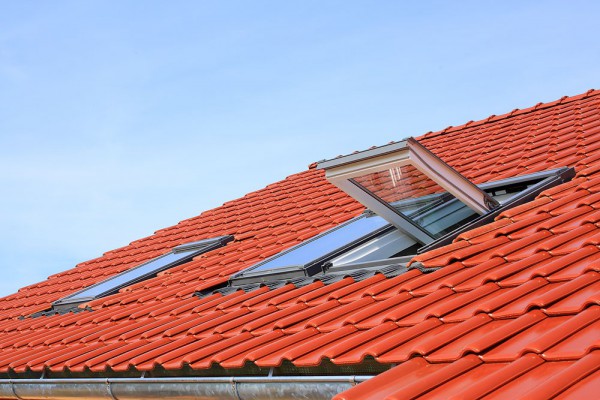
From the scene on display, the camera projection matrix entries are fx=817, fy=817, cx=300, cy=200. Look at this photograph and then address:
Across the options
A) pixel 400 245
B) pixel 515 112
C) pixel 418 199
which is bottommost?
pixel 400 245

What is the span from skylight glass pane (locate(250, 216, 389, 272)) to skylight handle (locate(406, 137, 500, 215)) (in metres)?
0.77

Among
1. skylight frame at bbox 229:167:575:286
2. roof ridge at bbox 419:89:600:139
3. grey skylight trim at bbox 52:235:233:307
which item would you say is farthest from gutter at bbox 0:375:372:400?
roof ridge at bbox 419:89:600:139

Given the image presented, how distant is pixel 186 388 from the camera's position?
4.66 meters

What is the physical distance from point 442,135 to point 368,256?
A: 548 cm

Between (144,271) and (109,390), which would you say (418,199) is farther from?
(144,271)

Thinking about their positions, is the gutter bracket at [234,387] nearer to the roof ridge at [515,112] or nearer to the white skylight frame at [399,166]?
the white skylight frame at [399,166]

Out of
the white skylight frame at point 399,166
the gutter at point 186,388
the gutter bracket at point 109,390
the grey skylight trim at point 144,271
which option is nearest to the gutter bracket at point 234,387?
the gutter at point 186,388

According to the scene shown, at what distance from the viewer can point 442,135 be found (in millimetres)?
10812

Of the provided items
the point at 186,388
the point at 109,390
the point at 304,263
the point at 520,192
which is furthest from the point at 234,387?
the point at 520,192

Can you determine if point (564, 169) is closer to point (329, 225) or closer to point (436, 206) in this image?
point (436, 206)

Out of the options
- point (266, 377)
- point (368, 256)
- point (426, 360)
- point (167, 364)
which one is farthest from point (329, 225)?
point (426, 360)

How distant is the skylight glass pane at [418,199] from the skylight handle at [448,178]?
0.10m

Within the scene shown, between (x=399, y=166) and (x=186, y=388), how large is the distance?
192 cm

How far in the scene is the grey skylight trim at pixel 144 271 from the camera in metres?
8.63
